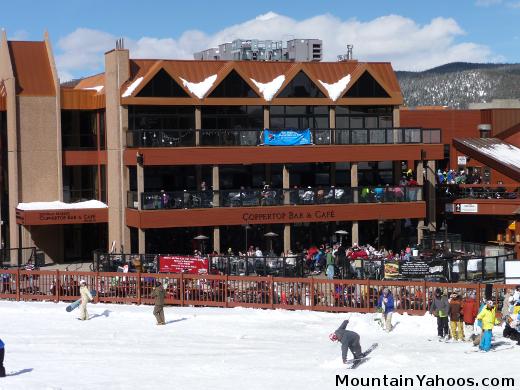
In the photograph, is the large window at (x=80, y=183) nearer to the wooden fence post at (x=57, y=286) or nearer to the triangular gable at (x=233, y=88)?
the triangular gable at (x=233, y=88)

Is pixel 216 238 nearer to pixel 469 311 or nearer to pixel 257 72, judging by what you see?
pixel 257 72

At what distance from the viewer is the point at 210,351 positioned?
23938mm

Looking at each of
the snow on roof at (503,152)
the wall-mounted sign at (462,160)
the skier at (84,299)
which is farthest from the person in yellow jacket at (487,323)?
the wall-mounted sign at (462,160)

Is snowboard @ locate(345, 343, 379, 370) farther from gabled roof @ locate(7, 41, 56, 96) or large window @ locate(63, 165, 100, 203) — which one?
gabled roof @ locate(7, 41, 56, 96)

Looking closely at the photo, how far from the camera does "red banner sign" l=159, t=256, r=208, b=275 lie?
34.0 meters

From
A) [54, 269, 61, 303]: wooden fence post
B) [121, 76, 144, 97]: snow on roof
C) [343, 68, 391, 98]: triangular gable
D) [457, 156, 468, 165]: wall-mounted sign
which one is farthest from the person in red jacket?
[457, 156, 468, 165]: wall-mounted sign

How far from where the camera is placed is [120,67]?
1699 inches

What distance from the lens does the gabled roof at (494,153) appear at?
158ft

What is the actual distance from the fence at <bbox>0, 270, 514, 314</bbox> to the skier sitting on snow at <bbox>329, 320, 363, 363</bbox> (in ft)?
19.2

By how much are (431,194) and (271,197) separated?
28.5ft

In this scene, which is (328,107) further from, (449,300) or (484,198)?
(449,300)

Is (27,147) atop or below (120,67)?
below

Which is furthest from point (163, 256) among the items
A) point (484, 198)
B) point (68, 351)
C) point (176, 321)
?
point (484, 198)

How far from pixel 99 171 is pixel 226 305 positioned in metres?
18.0
